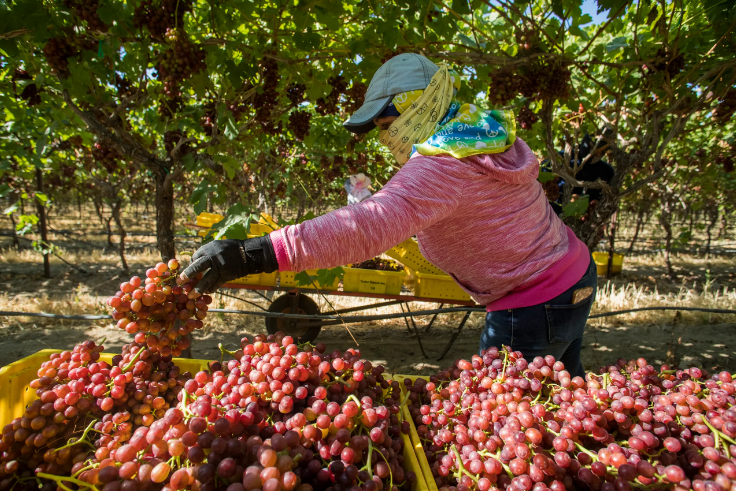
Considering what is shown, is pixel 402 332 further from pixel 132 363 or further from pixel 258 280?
pixel 132 363

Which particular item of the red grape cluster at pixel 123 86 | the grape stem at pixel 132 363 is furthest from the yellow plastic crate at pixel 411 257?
the grape stem at pixel 132 363

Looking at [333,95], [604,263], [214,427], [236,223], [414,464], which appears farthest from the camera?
[604,263]

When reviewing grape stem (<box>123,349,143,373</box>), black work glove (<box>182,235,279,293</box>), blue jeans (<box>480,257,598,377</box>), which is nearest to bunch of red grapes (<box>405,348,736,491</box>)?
blue jeans (<box>480,257,598,377</box>)

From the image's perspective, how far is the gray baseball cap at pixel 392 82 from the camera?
57.4 inches

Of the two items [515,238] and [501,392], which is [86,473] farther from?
[515,238]

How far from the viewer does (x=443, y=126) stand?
1314mm

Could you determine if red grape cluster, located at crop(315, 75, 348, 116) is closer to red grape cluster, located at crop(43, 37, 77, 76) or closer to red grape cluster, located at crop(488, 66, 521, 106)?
red grape cluster, located at crop(488, 66, 521, 106)

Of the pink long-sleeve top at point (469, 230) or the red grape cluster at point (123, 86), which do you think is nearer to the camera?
the pink long-sleeve top at point (469, 230)

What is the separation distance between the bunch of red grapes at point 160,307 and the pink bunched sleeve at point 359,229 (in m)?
0.29

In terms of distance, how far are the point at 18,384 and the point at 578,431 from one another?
1.71 meters

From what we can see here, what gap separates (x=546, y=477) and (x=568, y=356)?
47.3 inches

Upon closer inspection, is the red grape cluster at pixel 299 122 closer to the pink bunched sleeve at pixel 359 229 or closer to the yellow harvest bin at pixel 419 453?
the pink bunched sleeve at pixel 359 229

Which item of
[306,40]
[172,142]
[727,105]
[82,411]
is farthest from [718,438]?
[727,105]

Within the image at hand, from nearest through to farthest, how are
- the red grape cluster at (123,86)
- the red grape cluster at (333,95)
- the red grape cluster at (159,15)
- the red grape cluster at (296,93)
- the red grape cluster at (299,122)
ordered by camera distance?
the red grape cluster at (159,15) → the red grape cluster at (123,86) → the red grape cluster at (296,93) → the red grape cluster at (333,95) → the red grape cluster at (299,122)
